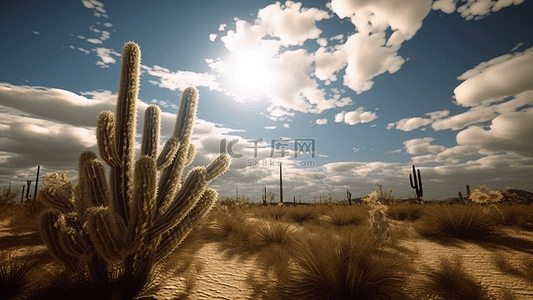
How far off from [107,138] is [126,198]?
0.72 metres

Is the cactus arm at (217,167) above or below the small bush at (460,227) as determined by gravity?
above

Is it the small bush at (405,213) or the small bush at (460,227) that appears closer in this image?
the small bush at (460,227)

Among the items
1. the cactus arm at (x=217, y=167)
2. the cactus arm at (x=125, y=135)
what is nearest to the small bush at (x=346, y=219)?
the cactus arm at (x=217, y=167)

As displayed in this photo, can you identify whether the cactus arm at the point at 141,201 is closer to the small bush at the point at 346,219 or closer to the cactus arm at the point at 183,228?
the cactus arm at the point at 183,228

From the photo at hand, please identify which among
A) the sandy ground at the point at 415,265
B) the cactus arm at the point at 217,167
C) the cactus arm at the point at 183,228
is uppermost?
the cactus arm at the point at 217,167

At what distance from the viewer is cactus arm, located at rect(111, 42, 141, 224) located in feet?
9.87

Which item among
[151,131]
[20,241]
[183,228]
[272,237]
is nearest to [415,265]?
[272,237]

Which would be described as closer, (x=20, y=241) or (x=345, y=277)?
(x=345, y=277)

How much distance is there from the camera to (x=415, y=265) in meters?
4.03

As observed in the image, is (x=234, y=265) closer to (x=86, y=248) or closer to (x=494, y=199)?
(x=86, y=248)

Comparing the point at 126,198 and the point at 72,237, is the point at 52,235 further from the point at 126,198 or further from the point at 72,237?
A: the point at 126,198

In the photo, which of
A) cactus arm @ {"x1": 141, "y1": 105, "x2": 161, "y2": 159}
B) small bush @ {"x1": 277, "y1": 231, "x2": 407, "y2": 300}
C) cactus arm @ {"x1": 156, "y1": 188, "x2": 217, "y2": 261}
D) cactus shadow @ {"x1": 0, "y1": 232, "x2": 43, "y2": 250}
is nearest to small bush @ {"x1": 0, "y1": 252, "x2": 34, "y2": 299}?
cactus arm @ {"x1": 156, "y1": 188, "x2": 217, "y2": 261}

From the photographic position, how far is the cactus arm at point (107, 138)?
2.88 m

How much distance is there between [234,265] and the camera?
172 inches
